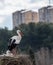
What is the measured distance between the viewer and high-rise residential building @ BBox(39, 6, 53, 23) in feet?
137

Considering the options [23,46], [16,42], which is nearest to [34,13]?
[23,46]

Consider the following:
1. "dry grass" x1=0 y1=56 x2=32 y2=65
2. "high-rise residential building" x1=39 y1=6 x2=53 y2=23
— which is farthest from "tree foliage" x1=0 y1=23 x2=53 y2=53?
"dry grass" x1=0 y1=56 x2=32 y2=65

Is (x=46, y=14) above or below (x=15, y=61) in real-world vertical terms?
above

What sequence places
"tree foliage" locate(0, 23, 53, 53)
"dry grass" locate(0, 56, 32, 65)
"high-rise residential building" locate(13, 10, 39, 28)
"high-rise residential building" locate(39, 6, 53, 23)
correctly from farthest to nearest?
"high-rise residential building" locate(13, 10, 39, 28), "high-rise residential building" locate(39, 6, 53, 23), "tree foliage" locate(0, 23, 53, 53), "dry grass" locate(0, 56, 32, 65)

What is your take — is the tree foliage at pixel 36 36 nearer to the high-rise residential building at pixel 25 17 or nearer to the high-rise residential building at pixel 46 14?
the high-rise residential building at pixel 46 14

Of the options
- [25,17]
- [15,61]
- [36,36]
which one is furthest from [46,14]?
[15,61]

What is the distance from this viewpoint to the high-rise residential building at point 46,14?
41.7 meters

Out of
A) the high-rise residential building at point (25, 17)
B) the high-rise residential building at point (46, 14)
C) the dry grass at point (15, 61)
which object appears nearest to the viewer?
the dry grass at point (15, 61)

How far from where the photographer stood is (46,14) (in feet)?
137

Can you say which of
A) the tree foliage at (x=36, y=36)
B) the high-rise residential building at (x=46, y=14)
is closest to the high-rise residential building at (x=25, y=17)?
the high-rise residential building at (x=46, y=14)

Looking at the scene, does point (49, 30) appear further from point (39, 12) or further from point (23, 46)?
point (39, 12)

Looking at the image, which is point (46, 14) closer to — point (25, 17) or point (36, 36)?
point (25, 17)

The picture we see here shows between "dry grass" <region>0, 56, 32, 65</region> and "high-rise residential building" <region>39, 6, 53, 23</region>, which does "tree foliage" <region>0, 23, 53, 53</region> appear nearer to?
"high-rise residential building" <region>39, 6, 53, 23</region>

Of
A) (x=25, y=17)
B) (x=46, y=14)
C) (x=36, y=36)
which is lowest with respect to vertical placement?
(x=36, y=36)
